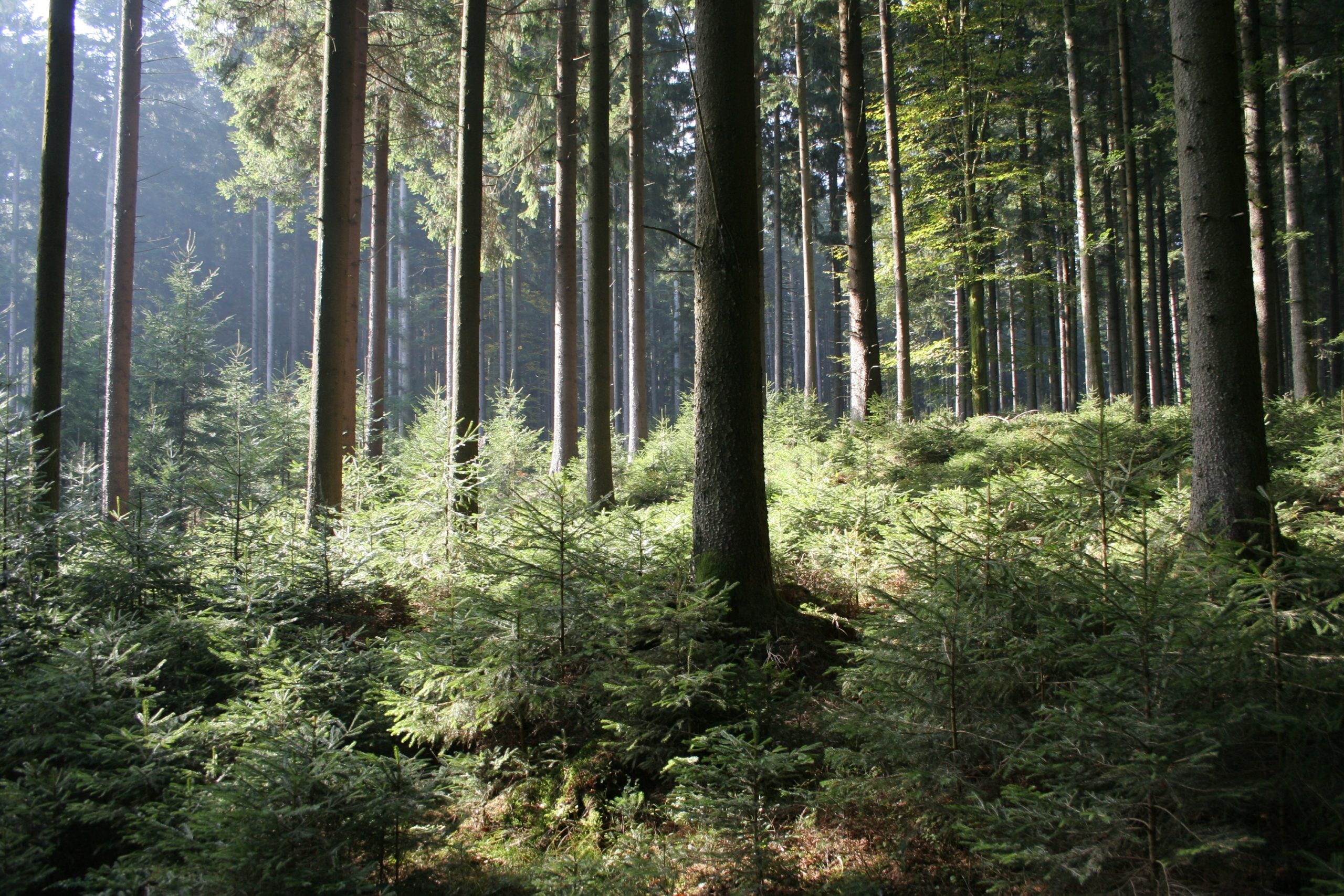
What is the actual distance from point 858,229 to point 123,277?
14.4 m

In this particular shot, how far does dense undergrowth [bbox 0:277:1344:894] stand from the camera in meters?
2.66

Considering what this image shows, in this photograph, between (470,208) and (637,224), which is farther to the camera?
(637,224)

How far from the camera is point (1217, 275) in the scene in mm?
4883

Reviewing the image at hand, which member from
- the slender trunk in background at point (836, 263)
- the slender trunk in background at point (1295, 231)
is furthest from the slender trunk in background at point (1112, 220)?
the slender trunk in background at point (836, 263)

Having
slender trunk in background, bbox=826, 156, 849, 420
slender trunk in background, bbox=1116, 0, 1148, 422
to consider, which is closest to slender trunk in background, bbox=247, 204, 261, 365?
slender trunk in background, bbox=826, 156, 849, 420

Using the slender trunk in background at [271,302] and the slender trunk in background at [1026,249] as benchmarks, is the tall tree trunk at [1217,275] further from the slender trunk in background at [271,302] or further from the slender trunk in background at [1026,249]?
the slender trunk in background at [271,302]

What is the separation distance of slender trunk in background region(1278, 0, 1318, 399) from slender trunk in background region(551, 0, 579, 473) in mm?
12296

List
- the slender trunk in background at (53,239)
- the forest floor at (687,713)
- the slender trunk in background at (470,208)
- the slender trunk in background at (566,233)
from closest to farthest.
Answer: the forest floor at (687,713) → the slender trunk in background at (53,239) → the slender trunk in background at (470,208) → the slender trunk in background at (566,233)

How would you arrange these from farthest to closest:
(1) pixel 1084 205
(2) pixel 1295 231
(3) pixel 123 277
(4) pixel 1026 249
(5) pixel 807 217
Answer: (4) pixel 1026 249 → (5) pixel 807 217 → (1) pixel 1084 205 → (3) pixel 123 277 → (2) pixel 1295 231

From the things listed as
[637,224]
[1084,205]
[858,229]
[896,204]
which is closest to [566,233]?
[637,224]

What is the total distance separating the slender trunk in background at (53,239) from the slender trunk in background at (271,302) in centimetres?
3681

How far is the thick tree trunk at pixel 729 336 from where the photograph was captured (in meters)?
4.92

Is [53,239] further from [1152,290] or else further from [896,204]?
[1152,290]

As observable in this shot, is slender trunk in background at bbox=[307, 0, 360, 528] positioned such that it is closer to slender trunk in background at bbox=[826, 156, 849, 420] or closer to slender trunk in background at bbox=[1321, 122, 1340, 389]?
slender trunk in background at bbox=[826, 156, 849, 420]
